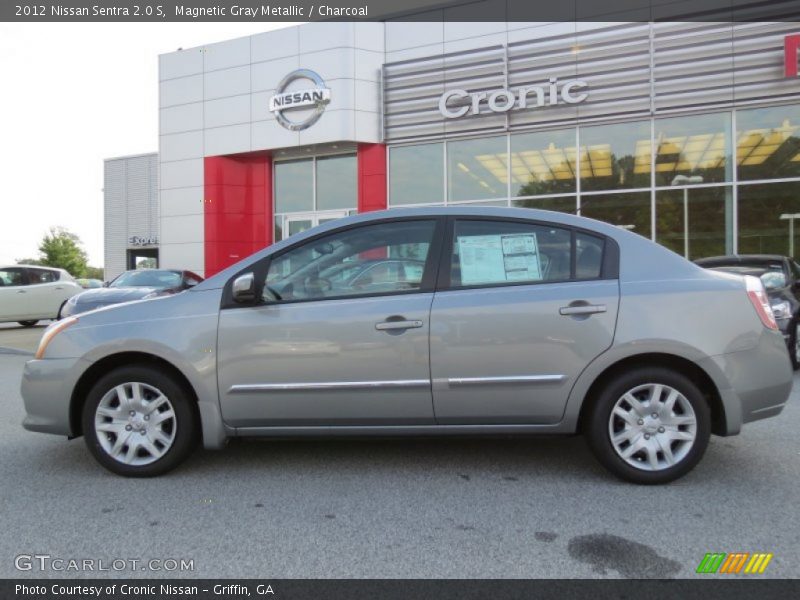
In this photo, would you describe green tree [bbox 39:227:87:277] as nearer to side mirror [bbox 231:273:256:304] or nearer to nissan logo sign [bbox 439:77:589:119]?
nissan logo sign [bbox 439:77:589:119]

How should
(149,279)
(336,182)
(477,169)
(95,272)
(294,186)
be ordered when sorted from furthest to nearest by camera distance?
(95,272) → (294,186) → (336,182) → (477,169) → (149,279)

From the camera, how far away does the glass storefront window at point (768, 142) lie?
11969 mm

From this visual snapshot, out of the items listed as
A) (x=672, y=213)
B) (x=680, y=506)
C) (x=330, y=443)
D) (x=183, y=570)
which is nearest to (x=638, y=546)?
(x=680, y=506)

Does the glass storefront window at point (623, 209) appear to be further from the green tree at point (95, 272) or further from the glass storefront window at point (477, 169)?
the green tree at point (95, 272)

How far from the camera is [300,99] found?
49.2 feet

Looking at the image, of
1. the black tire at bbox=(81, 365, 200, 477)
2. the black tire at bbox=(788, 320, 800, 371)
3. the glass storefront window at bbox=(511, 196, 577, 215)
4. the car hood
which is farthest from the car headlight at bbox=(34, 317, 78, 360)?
the glass storefront window at bbox=(511, 196, 577, 215)

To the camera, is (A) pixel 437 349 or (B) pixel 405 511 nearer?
(B) pixel 405 511

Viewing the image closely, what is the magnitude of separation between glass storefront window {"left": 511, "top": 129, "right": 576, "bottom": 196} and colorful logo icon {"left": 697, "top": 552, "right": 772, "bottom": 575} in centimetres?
1177

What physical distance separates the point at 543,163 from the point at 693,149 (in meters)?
3.11

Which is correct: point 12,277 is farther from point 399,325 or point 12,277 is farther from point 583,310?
point 583,310

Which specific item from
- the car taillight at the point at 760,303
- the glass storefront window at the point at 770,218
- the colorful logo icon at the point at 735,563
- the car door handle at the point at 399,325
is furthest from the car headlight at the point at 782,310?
the glass storefront window at the point at 770,218

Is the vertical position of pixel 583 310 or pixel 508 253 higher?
pixel 508 253

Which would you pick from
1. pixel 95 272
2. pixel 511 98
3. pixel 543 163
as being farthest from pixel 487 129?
pixel 95 272
